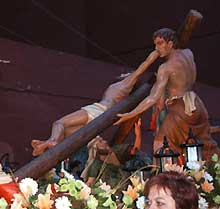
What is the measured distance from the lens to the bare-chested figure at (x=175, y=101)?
4559 millimetres

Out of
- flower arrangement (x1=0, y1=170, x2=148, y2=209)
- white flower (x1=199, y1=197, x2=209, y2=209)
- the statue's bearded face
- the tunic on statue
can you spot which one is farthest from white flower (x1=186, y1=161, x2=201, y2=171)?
the statue's bearded face

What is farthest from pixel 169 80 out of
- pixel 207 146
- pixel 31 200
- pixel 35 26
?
pixel 35 26

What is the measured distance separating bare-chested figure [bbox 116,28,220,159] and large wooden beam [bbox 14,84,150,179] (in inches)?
5.2

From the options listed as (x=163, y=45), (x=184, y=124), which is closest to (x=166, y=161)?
(x=184, y=124)

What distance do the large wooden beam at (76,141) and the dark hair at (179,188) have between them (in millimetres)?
1403

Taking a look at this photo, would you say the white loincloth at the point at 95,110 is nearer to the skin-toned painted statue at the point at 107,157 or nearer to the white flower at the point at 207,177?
the skin-toned painted statue at the point at 107,157

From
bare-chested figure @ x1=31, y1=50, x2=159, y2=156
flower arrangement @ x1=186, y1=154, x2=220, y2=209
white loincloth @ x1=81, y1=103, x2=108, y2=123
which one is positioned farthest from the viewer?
white loincloth @ x1=81, y1=103, x2=108, y2=123

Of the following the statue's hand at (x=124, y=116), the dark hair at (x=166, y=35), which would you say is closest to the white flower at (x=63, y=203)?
the statue's hand at (x=124, y=116)

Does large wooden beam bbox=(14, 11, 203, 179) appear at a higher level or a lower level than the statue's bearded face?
lower

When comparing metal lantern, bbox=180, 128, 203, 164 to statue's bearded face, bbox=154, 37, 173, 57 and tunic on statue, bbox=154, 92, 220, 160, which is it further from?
statue's bearded face, bbox=154, 37, 173, 57

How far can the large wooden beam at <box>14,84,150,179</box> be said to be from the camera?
3.69 meters

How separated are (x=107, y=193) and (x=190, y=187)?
→ 1.68ft

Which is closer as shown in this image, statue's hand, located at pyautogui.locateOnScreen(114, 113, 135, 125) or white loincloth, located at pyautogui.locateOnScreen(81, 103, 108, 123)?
statue's hand, located at pyautogui.locateOnScreen(114, 113, 135, 125)

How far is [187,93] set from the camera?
4625 mm
